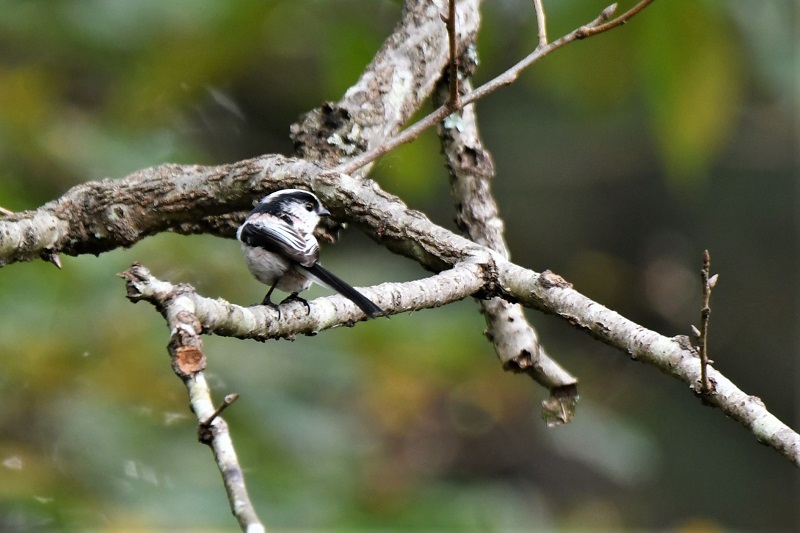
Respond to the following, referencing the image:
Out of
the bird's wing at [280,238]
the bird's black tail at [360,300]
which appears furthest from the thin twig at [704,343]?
the bird's wing at [280,238]

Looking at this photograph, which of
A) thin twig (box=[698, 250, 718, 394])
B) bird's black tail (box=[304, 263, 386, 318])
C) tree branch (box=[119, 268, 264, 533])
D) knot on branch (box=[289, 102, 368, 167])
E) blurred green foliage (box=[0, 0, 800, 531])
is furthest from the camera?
blurred green foliage (box=[0, 0, 800, 531])

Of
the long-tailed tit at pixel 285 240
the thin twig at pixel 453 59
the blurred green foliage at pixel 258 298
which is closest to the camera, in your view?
the thin twig at pixel 453 59

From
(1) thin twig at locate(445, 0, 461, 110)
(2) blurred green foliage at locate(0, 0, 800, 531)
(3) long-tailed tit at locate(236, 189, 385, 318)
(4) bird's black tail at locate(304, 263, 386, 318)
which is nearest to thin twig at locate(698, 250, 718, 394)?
(4) bird's black tail at locate(304, 263, 386, 318)

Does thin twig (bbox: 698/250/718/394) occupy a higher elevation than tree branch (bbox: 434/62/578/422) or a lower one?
lower

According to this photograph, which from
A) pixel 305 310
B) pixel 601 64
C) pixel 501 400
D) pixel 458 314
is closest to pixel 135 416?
pixel 458 314

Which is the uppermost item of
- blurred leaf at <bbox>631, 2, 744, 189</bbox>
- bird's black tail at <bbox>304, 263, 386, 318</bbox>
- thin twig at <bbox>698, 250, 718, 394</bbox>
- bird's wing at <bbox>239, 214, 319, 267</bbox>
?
blurred leaf at <bbox>631, 2, 744, 189</bbox>

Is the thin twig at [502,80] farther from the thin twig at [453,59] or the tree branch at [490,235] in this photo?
the tree branch at [490,235]

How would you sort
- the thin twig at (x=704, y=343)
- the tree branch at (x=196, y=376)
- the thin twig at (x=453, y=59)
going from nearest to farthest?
1. the tree branch at (x=196, y=376)
2. the thin twig at (x=704, y=343)
3. the thin twig at (x=453, y=59)

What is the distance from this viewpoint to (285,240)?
299cm

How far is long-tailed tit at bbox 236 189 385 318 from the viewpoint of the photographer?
2.95 metres

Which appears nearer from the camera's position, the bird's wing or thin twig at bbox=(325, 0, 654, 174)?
thin twig at bbox=(325, 0, 654, 174)

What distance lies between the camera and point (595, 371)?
873 centimetres

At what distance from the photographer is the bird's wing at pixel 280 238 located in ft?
9.82

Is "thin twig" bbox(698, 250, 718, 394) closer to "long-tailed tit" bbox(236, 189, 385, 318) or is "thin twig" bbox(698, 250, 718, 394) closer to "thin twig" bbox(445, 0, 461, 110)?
"thin twig" bbox(445, 0, 461, 110)
